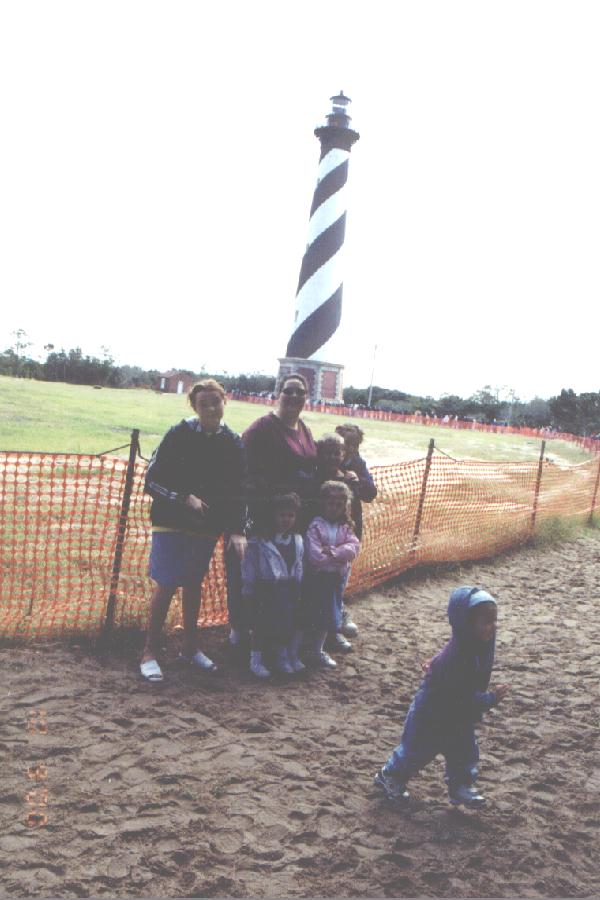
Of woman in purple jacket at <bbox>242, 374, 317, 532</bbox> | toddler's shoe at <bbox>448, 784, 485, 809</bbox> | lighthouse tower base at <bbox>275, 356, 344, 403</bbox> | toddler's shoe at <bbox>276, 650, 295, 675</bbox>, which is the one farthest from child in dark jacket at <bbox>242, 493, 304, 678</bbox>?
lighthouse tower base at <bbox>275, 356, 344, 403</bbox>

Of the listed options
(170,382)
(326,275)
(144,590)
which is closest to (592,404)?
(326,275)

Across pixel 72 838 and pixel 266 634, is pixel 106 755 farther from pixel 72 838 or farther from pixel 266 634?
pixel 266 634

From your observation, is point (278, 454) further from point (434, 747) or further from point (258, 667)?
point (434, 747)

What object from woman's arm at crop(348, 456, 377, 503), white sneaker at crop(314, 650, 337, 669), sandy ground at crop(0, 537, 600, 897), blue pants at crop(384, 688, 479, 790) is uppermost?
woman's arm at crop(348, 456, 377, 503)

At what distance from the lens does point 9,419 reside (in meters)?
19.5

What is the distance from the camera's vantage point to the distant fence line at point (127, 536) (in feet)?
18.0

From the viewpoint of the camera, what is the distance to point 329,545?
5.32 meters

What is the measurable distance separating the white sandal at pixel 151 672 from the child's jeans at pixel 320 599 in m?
1.06

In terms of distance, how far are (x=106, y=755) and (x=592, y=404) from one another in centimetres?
6136

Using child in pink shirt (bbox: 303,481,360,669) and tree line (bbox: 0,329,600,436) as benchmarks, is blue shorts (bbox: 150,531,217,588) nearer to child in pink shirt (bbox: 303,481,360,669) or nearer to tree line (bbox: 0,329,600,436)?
child in pink shirt (bbox: 303,481,360,669)

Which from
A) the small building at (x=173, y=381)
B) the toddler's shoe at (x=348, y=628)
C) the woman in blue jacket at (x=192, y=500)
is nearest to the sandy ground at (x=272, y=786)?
the toddler's shoe at (x=348, y=628)

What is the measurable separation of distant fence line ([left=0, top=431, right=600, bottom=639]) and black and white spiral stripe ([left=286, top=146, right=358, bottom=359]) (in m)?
21.8

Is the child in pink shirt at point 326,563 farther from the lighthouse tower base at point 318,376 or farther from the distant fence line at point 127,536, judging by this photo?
the lighthouse tower base at point 318,376

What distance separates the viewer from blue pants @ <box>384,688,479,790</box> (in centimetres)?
362
